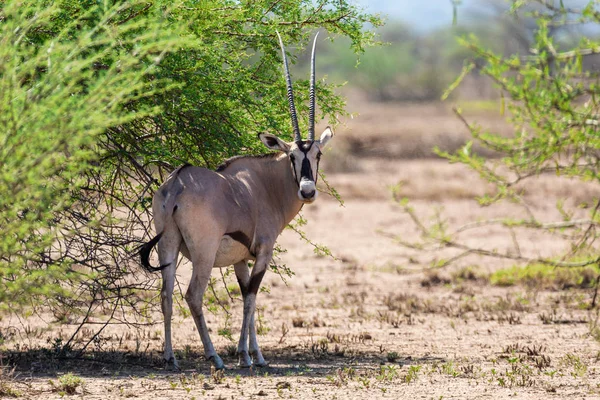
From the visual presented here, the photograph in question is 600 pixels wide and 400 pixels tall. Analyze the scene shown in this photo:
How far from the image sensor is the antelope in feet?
26.8

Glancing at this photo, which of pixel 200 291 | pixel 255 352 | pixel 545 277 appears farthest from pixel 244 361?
pixel 545 277

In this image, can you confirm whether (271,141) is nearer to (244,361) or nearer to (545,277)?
(244,361)

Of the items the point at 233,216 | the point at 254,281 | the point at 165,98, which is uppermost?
the point at 165,98

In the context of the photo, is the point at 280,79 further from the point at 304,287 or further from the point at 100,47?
the point at 304,287

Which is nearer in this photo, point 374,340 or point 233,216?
point 233,216

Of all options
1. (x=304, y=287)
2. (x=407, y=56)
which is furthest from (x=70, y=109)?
(x=407, y=56)

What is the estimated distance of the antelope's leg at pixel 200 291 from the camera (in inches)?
321

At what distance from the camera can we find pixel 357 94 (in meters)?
68.0

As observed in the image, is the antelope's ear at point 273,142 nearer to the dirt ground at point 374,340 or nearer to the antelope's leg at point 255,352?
the antelope's leg at point 255,352

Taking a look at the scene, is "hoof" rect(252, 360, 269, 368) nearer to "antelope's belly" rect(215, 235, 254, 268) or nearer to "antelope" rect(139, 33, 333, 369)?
"antelope" rect(139, 33, 333, 369)

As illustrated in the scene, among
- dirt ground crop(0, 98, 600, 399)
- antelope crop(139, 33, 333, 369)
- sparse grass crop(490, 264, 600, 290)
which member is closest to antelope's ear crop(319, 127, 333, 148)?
antelope crop(139, 33, 333, 369)

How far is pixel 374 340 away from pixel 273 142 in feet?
9.55

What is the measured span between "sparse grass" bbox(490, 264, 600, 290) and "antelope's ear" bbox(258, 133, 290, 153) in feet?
22.5

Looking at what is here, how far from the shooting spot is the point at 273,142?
8.75 m
